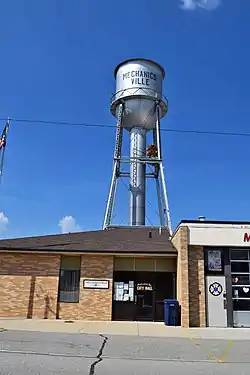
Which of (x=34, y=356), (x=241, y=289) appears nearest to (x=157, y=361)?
(x=34, y=356)

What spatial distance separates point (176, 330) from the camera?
1451 cm

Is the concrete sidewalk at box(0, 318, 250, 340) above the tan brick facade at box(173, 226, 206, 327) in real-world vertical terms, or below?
below

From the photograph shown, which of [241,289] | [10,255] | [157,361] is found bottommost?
[157,361]

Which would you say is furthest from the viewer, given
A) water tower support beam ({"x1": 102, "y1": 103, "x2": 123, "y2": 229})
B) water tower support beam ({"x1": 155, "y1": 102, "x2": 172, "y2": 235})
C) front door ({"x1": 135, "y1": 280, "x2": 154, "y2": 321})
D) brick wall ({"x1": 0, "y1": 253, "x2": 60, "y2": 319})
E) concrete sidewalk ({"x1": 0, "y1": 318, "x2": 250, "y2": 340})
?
water tower support beam ({"x1": 102, "y1": 103, "x2": 123, "y2": 229})

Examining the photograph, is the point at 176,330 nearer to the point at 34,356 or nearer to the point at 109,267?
the point at 109,267

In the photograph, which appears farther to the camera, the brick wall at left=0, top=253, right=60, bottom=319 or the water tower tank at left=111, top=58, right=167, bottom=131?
the water tower tank at left=111, top=58, right=167, bottom=131

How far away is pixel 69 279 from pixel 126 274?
8.94 feet

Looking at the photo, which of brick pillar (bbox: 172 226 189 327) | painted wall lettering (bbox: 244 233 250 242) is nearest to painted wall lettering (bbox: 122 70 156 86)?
brick pillar (bbox: 172 226 189 327)

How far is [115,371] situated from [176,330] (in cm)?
815

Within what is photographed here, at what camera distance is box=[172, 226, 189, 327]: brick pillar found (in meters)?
15.7

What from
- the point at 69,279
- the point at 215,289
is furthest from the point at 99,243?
the point at 215,289

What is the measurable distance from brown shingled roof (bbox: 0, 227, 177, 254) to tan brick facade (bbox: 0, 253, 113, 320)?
1.56 ft

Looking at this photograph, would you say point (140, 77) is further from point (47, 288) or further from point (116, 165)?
point (47, 288)

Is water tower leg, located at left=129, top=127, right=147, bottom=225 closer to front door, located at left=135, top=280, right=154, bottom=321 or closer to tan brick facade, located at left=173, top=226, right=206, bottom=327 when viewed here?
front door, located at left=135, top=280, right=154, bottom=321
